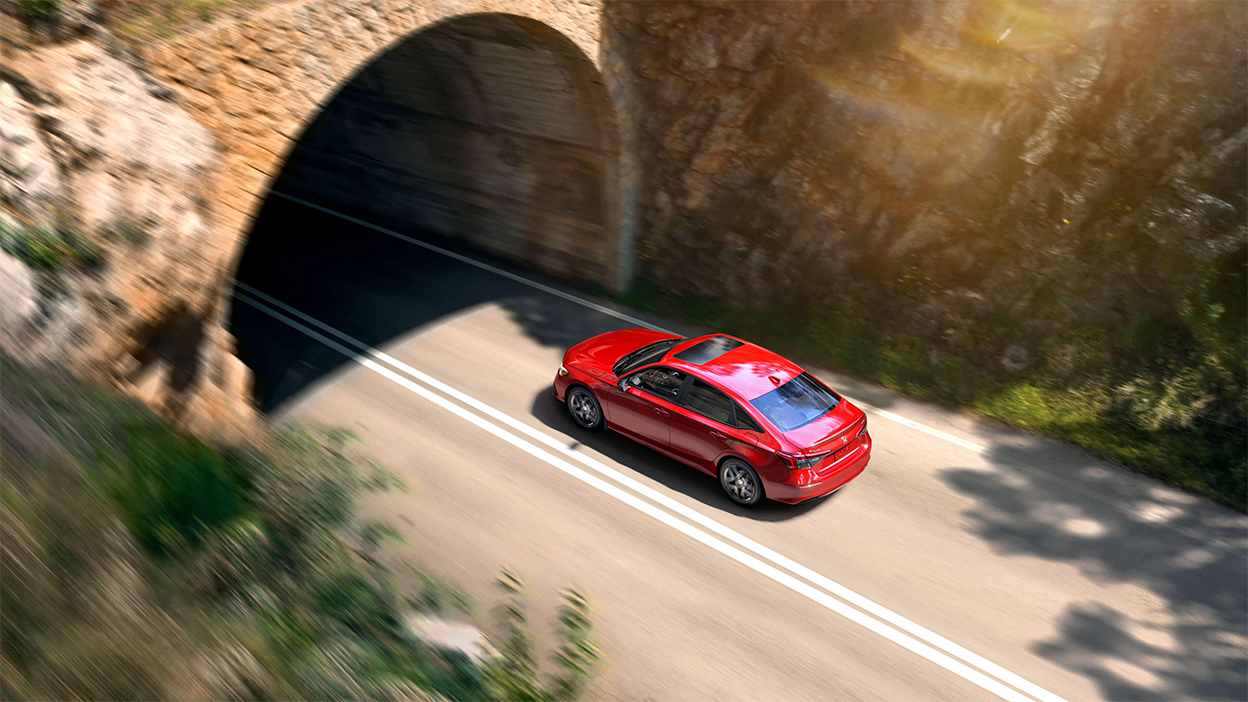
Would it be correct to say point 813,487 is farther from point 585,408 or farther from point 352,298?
point 352,298

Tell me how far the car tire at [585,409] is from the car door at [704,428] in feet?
4.03

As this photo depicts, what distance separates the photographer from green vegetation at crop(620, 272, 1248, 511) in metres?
9.34

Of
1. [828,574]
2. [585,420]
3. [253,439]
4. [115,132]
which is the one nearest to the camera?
[253,439]

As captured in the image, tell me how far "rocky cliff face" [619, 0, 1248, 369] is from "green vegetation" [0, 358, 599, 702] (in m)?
9.91

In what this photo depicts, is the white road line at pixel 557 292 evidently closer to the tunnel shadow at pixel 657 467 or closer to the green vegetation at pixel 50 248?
the tunnel shadow at pixel 657 467

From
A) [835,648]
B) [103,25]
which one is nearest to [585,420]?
[835,648]

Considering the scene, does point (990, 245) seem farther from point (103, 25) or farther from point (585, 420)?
point (103, 25)

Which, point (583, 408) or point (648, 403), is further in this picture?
point (583, 408)

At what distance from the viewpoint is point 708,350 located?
30.9 ft

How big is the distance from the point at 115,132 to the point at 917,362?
410 inches

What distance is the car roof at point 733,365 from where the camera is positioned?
28.4ft

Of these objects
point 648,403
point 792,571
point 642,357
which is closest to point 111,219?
point 648,403

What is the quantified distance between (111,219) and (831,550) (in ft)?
24.9

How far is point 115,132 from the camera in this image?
6586mm
